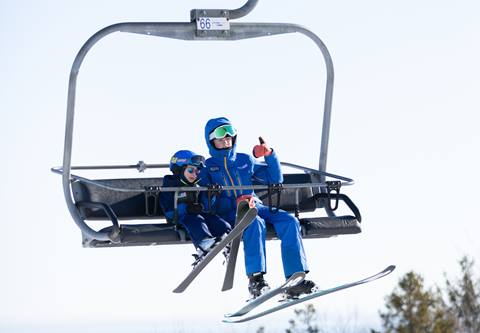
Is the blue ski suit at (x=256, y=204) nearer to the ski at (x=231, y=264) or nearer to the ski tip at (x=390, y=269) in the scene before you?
the ski at (x=231, y=264)

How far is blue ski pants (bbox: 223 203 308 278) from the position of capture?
28.4 feet

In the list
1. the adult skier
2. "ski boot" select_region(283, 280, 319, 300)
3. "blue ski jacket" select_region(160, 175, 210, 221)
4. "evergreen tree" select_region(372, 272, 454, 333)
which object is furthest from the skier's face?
"evergreen tree" select_region(372, 272, 454, 333)

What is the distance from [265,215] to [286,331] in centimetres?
1139

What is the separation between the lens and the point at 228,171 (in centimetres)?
912

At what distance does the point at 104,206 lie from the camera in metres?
8.79

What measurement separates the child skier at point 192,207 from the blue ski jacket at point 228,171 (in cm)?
9

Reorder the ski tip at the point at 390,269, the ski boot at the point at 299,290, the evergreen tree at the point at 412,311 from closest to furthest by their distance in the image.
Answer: the ski boot at the point at 299,290 → the ski tip at the point at 390,269 → the evergreen tree at the point at 412,311

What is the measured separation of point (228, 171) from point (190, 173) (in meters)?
0.29

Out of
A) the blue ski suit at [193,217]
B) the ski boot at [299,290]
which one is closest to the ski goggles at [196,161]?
the blue ski suit at [193,217]

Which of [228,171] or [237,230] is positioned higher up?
[228,171]

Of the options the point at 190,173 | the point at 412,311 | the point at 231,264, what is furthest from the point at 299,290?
the point at 412,311

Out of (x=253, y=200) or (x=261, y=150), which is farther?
(x=261, y=150)

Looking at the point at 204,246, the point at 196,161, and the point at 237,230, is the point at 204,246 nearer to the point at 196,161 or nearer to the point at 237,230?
the point at 237,230

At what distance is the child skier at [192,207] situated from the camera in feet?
28.3
